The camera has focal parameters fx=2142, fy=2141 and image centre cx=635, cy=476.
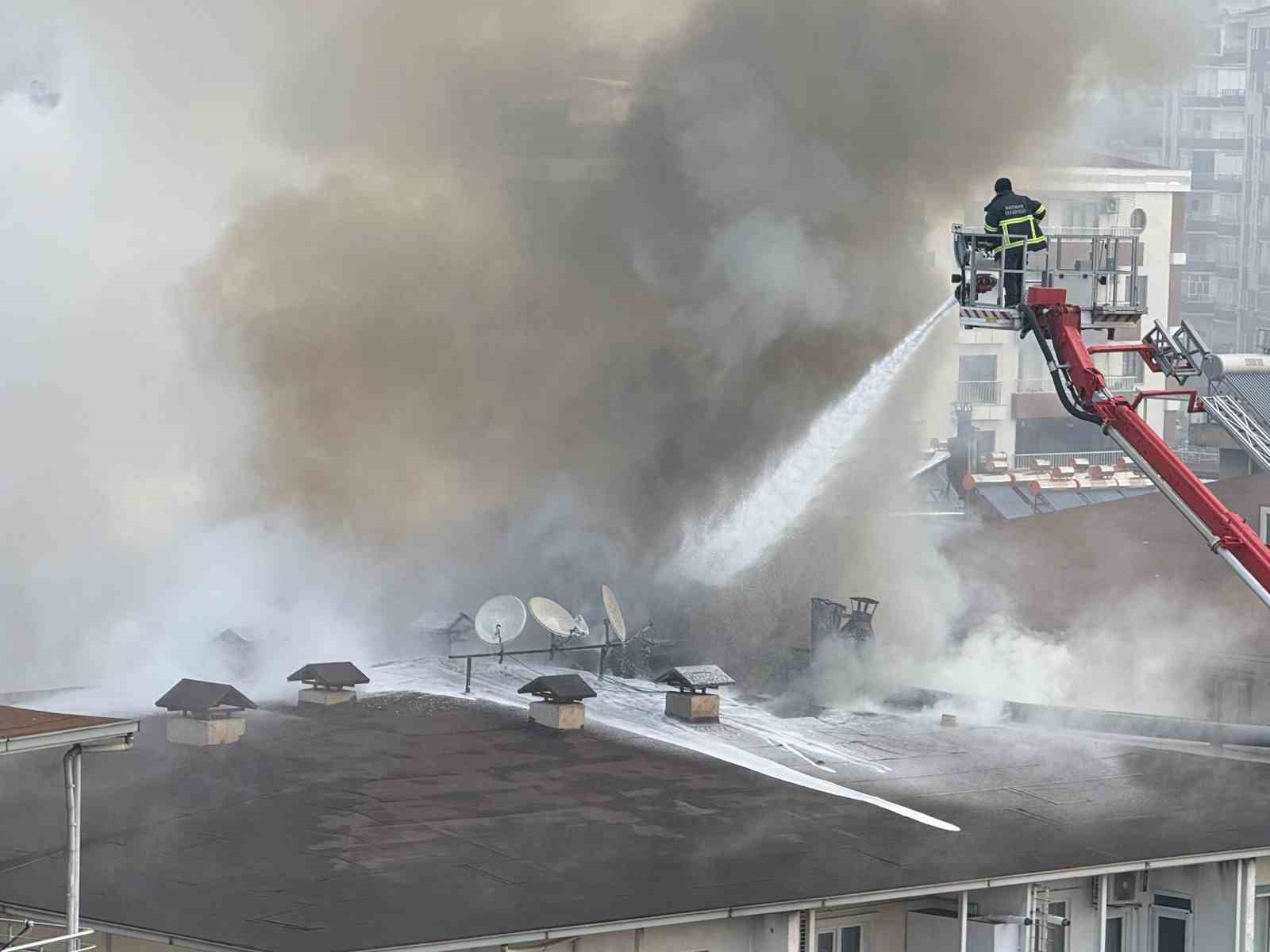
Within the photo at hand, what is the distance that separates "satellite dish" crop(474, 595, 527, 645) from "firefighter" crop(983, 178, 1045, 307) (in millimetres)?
8572

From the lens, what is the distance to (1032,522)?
34.5 meters

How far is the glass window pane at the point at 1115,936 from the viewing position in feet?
60.6

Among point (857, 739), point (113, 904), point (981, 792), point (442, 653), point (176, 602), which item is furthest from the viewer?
point (176, 602)

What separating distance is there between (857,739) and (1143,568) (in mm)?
9568

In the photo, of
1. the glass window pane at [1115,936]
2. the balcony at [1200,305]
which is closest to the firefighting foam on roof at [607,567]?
the glass window pane at [1115,936]

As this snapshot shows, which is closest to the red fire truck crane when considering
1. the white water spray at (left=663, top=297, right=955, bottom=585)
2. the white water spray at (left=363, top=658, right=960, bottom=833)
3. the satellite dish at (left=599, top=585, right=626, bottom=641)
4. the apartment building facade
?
the white water spray at (left=363, top=658, right=960, bottom=833)

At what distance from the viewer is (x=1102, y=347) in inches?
783

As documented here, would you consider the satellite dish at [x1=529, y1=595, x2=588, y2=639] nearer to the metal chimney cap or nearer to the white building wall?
the metal chimney cap

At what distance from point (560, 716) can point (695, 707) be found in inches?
66.6

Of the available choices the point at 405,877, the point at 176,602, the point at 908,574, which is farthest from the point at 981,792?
the point at 176,602

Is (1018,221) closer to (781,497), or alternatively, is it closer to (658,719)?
(658,719)

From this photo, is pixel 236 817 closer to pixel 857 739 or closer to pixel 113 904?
pixel 113 904

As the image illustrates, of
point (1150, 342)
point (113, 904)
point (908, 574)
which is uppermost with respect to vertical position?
point (1150, 342)

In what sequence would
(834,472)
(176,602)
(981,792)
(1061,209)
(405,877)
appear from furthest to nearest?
(1061,209) → (834,472) → (176,602) → (981,792) → (405,877)
